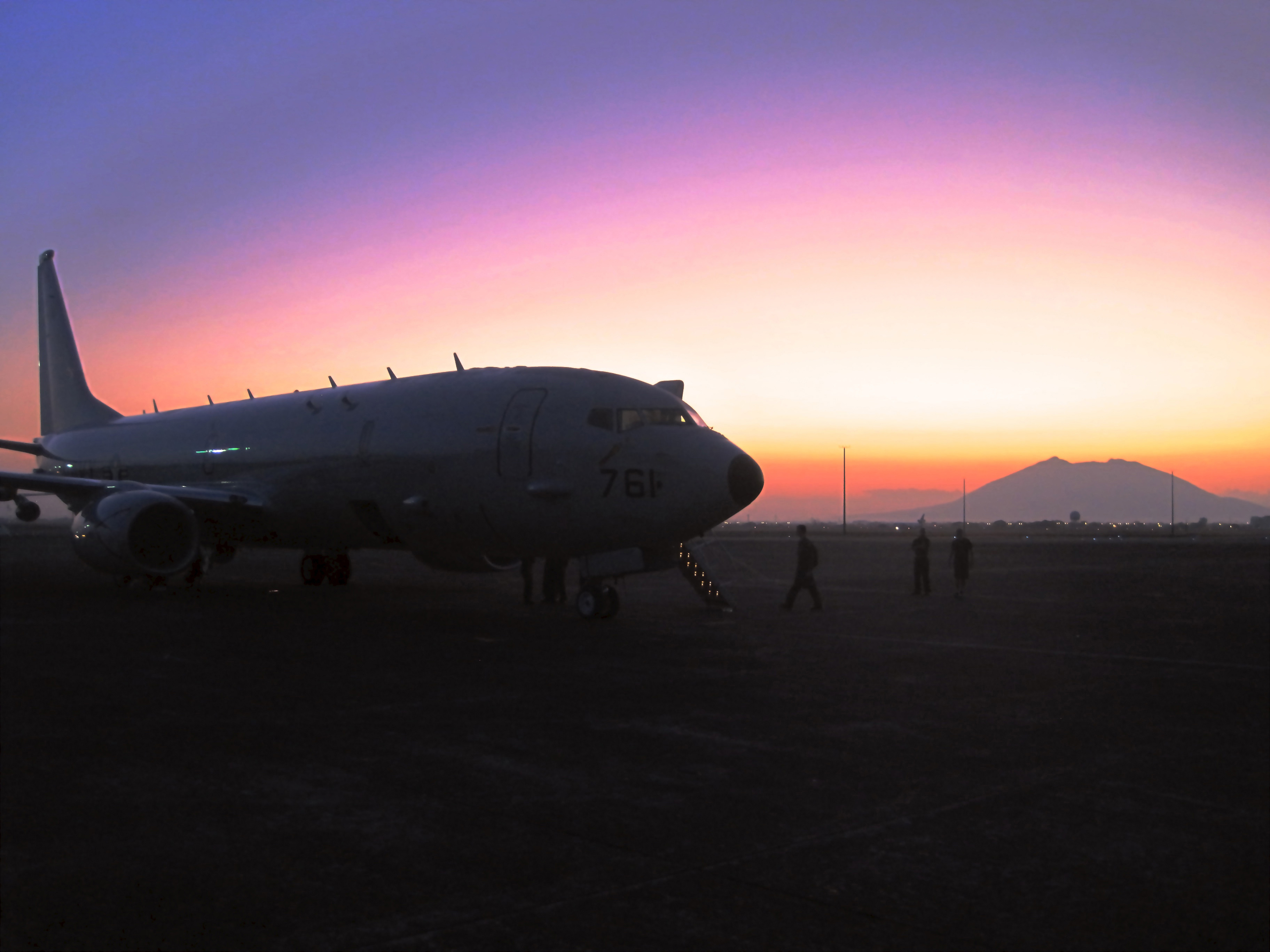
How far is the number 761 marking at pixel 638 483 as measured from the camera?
14.9 meters

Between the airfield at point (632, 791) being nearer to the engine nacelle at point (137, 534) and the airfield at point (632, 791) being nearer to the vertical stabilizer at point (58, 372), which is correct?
the engine nacelle at point (137, 534)

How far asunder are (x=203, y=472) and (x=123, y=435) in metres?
5.11

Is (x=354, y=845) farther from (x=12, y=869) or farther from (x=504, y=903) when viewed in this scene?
(x=12, y=869)

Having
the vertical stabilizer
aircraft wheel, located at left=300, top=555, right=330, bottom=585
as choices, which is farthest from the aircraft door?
the vertical stabilizer

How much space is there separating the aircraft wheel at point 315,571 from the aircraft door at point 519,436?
397 inches

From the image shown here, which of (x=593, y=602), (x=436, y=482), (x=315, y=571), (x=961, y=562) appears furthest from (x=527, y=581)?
(x=961, y=562)

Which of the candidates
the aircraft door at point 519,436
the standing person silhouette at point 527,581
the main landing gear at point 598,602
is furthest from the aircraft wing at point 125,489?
the main landing gear at point 598,602

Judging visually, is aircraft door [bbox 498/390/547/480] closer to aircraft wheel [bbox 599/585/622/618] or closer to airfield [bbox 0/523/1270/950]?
aircraft wheel [bbox 599/585/622/618]

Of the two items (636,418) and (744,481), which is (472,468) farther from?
(744,481)

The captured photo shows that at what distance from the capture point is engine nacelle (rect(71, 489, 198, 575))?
18500 millimetres

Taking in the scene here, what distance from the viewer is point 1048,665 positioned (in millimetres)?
11961

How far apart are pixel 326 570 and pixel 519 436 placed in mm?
10500

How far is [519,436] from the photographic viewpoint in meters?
16.4

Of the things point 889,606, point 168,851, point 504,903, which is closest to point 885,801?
point 504,903
